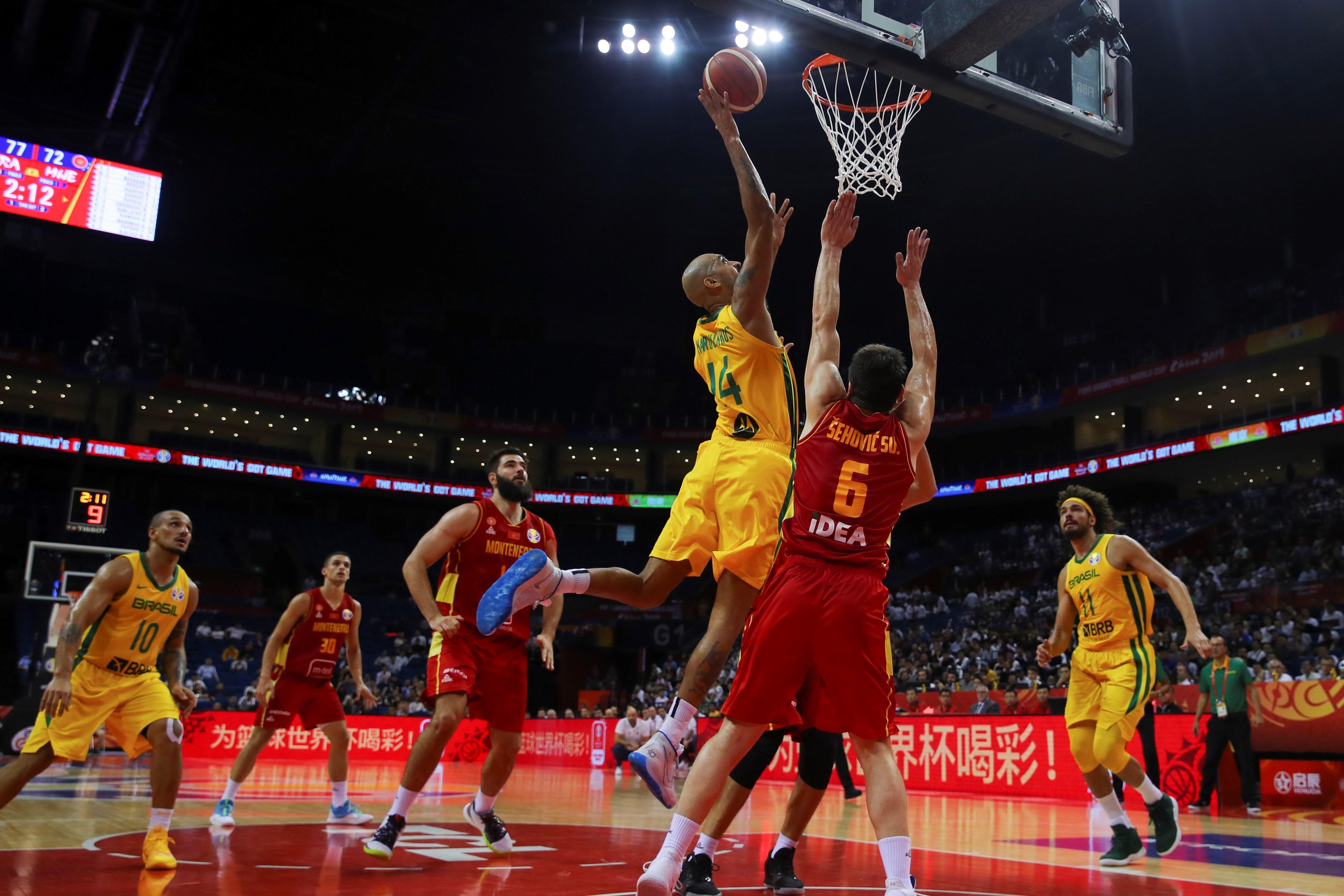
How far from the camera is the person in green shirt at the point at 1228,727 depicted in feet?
36.5

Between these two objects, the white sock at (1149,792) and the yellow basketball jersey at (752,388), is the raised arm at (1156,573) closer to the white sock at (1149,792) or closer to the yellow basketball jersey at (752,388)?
the white sock at (1149,792)

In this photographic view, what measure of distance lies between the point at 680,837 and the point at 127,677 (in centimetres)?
383

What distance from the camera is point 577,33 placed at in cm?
2616

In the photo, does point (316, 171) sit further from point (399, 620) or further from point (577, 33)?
point (399, 620)

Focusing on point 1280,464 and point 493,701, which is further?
point 1280,464

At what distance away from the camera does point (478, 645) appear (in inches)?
234

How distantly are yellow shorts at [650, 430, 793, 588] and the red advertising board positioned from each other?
17757 millimetres

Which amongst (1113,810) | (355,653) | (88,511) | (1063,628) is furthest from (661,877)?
(88,511)

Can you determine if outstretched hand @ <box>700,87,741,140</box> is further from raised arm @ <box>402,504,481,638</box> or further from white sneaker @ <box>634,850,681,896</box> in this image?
white sneaker @ <box>634,850,681,896</box>

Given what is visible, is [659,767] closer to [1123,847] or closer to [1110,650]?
[1123,847]

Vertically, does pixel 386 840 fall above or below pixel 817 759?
below

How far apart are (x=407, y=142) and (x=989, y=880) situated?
31.1m

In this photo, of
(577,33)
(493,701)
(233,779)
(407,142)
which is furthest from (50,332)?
(493,701)

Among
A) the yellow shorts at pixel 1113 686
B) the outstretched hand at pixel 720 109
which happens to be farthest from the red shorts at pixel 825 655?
the yellow shorts at pixel 1113 686
